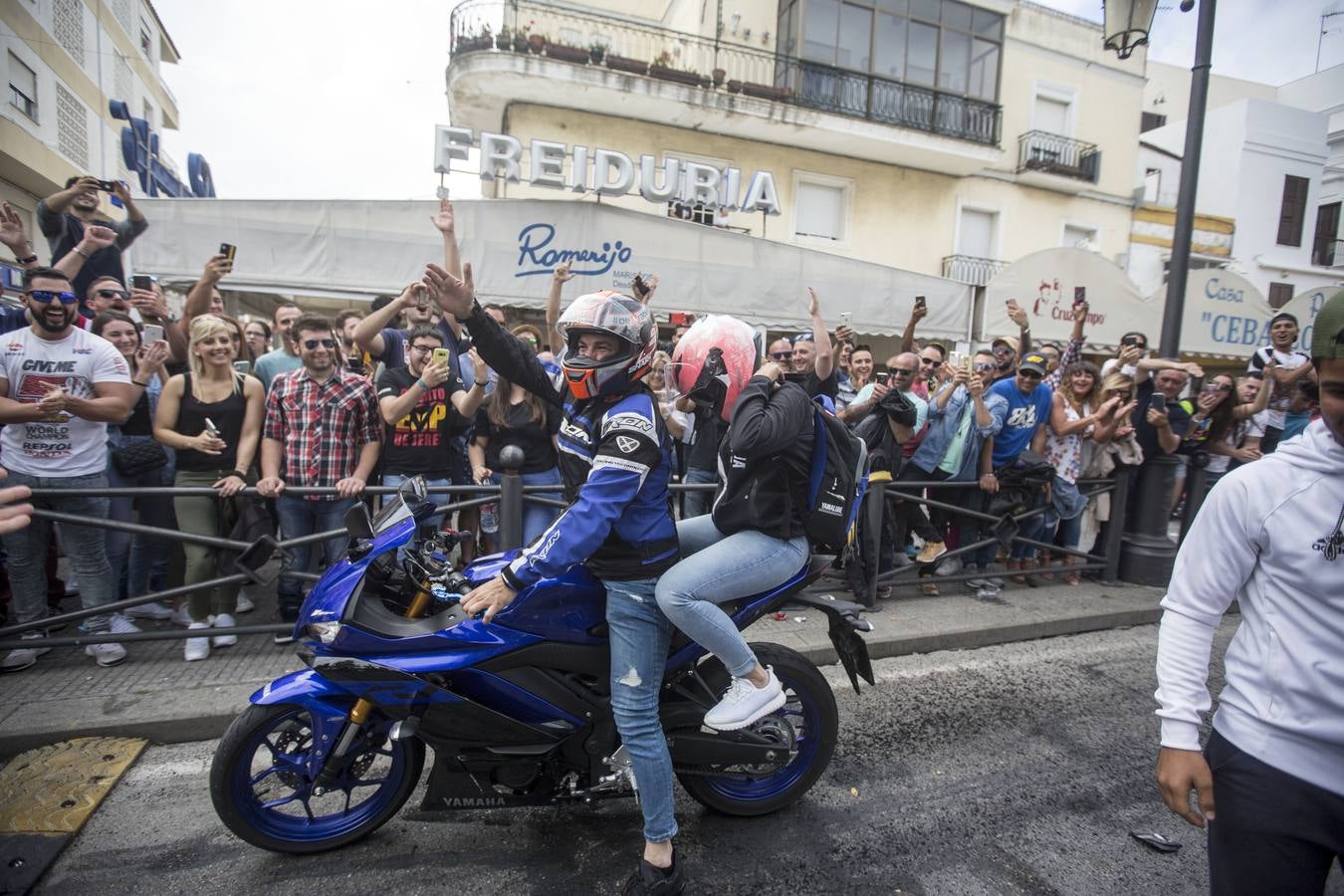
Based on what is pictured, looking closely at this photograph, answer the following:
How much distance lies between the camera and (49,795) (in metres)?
2.73

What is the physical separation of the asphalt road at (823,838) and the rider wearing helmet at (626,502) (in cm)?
39

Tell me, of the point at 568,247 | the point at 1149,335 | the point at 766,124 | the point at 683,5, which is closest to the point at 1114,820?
the point at 568,247

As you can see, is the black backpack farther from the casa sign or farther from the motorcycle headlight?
the casa sign

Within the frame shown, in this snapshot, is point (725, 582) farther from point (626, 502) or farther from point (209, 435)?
point (209, 435)

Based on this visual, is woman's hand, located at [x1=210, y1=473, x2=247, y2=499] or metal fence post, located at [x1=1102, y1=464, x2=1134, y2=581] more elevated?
woman's hand, located at [x1=210, y1=473, x2=247, y2=499]

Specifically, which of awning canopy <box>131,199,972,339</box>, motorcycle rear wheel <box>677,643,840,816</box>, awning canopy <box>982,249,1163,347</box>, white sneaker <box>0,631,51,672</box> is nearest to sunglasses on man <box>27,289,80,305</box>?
white sneaker <box>0,631,51,672</box>

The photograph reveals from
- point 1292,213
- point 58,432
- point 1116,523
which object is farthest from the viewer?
point 1292,213

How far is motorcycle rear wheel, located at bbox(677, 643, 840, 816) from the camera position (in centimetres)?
266

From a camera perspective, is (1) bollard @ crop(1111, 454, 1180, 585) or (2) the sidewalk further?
(1) bollard @ crop(1111, 454, 1180, 585)

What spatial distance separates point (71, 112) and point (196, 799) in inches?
345

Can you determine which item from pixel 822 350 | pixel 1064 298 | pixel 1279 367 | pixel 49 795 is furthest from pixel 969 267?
pixel 49 795

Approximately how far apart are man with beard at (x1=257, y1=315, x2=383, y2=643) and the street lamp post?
20.7ft

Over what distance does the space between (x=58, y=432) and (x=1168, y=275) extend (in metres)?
8.05

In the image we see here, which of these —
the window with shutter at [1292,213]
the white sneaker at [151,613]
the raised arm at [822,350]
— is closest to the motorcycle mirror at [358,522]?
the white sneaker at [151,613]
